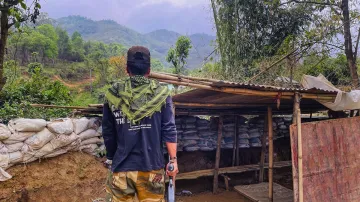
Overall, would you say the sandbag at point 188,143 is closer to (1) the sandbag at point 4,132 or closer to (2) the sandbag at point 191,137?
(2) the sandbag at point 191,137

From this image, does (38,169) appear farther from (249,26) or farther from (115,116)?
(249,26)

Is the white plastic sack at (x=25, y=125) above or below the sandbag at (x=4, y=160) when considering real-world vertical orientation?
above

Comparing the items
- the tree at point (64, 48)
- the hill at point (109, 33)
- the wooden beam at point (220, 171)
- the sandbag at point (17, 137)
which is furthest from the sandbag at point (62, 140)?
the hill at point (109, 33)

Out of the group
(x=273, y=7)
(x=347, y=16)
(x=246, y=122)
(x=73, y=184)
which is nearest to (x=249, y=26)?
(x=273, y=7)

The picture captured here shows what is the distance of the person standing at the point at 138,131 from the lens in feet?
7.95

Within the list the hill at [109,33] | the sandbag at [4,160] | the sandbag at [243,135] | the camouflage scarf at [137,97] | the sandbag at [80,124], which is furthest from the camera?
the hill at [109,33]

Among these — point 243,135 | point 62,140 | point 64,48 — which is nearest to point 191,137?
point 243,135

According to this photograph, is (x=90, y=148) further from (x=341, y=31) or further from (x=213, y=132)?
(x=341, y=31)

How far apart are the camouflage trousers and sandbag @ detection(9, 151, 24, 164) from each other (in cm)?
303

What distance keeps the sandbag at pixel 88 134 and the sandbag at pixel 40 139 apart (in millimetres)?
550

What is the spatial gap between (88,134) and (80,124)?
243 millimetres

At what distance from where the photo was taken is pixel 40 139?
4941 mm

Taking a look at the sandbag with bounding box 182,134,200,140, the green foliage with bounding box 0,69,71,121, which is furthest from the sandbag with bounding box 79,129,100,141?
the sandbag with bounding box 182,134,200,140

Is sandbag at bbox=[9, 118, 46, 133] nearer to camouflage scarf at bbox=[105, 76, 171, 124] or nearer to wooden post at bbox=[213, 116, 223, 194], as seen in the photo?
camouflage scarf at bbox=[105, 76, 171, 124]
